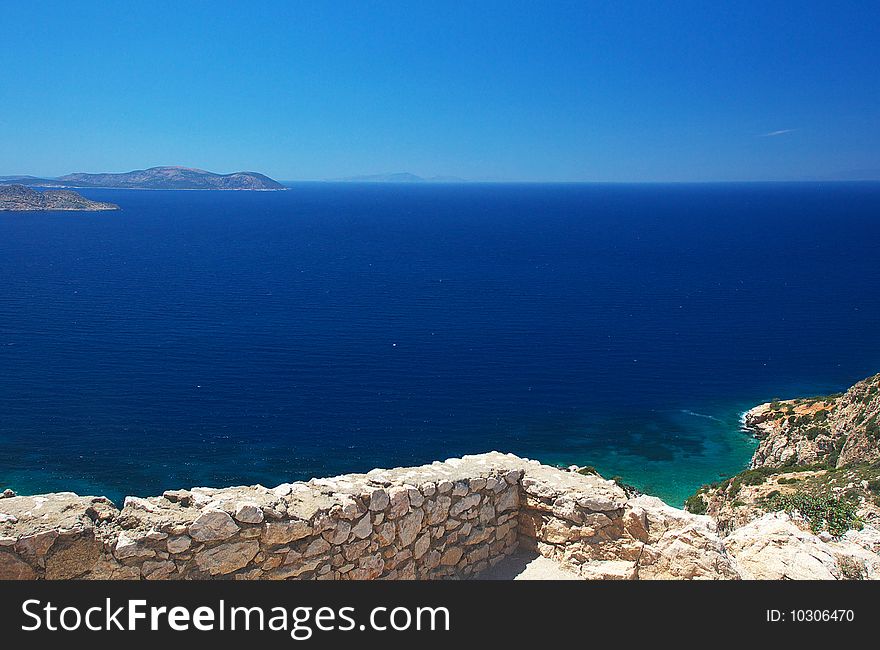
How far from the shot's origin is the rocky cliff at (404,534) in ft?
25.2

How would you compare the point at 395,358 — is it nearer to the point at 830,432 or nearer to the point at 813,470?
the point at 830,432

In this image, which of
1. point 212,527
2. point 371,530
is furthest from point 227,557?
point 371,530

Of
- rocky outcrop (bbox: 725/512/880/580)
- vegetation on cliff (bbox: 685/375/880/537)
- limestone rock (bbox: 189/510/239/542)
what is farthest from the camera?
vegetation on cliff (bbox: 685/375/880/537)

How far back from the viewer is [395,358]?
194 feet

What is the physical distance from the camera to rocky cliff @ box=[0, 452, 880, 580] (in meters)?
7.67

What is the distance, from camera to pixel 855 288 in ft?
301

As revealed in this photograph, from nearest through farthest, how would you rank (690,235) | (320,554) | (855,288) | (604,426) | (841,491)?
(320,554), (841,491), (604,426), (855,288), (690,235)

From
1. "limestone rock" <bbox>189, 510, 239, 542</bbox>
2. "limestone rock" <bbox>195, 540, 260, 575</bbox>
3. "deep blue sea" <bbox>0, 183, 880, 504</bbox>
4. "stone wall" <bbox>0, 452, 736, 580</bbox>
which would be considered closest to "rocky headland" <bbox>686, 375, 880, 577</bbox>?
"stone wall" <bbox>0, 452, 736, 580</bbox>

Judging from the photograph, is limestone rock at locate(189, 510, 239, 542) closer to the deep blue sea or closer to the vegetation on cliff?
the vegetation on cliff

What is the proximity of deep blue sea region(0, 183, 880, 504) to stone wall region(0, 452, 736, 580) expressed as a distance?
91.7ft

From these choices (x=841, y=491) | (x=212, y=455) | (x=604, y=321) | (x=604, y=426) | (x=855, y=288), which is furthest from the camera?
(x=855, y=288)
